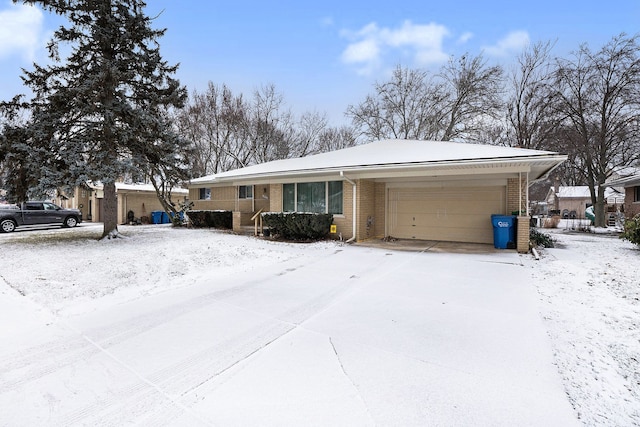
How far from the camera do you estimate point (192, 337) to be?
355 cm

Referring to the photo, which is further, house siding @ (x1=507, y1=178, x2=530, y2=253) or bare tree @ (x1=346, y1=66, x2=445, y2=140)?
bare tree @ (x1=346, y1=66, x2=445, y2=140)

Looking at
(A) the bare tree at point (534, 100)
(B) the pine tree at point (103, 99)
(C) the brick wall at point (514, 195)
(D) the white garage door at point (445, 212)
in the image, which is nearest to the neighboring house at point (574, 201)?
(A) the bare tree at point (534, 100)

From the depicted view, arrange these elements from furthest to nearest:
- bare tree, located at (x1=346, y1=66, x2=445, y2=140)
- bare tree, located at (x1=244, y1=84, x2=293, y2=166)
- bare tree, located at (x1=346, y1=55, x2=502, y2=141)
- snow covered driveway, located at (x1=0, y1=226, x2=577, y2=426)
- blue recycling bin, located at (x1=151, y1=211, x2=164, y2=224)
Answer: bare tree, located at (x1=244, y1=84, x2=293, y2=166)
bare tree, located at (x1=346, y1=66, x2=445, y2=140)
blue recycling bin, located at (x1=151, y1=211, x2=164, y2=224)
bare tree, located at (x1=346, y1=55, x2=502, y2=141)
snow covered driveway, located at (x1=0, y1=226, x2=577, y2=426)

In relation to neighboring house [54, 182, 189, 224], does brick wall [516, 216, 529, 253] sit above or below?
below

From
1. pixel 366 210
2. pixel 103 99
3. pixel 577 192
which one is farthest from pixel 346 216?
pixel 577 192

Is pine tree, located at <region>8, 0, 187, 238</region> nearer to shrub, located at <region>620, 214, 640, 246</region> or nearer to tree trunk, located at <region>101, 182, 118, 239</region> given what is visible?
tree trunk, located at <region>101, 182, 118, 239</region>

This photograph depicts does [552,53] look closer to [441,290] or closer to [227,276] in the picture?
[441,290]

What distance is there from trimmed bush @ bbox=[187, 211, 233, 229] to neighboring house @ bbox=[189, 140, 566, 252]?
317 cm

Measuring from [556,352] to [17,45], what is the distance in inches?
778

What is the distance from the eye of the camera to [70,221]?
57.6ft

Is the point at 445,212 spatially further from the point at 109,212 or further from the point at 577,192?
the point at 577,192

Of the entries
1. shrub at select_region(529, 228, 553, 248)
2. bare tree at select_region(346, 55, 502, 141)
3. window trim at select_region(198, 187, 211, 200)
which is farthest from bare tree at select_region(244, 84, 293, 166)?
shrub at select_region(529, 228, 553, 248)

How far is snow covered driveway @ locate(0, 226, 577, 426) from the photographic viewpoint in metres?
2.29

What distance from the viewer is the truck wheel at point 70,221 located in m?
17.4
